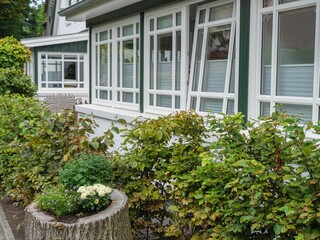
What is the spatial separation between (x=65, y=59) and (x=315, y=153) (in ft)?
67.0

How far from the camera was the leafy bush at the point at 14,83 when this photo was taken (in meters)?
11.8

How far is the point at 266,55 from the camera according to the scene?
19.9 ft

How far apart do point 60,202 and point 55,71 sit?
62.5 ft

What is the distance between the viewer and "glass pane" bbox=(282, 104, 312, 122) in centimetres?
548

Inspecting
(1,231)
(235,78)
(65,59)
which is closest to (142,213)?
(1,231)

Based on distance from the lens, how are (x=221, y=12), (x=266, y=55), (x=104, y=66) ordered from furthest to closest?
(x=104, y=66), (x=221, y=12), (x=266, y=55)

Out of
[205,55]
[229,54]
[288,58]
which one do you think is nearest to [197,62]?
[205,55]

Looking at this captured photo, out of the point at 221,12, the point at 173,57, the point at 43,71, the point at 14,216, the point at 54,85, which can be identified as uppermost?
the point at 221,12

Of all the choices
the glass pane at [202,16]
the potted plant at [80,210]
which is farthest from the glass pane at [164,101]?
the potted plant at [80,210]

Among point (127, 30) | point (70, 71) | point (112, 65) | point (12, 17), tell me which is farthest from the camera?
point (12, 17)

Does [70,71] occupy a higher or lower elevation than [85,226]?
higher

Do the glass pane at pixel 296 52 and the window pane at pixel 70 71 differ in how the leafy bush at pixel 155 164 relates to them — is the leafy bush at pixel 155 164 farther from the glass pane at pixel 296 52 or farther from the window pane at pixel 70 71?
the window pane at pixel 70 71

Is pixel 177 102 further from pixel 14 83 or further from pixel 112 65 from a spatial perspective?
pixel 14 83

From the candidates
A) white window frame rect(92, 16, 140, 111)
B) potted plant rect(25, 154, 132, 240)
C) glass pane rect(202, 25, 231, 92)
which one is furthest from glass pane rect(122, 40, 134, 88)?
potted plant rect(25, 154, 132, 240)
